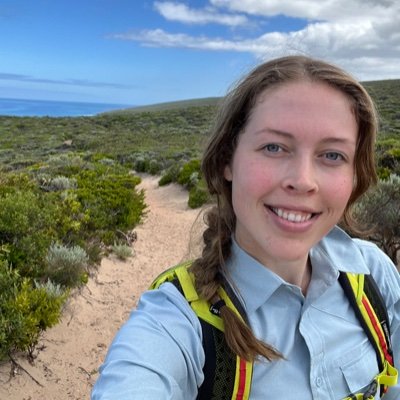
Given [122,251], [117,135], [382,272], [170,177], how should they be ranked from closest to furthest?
1. [382,272]
2. [122,251]
3. [170,177]
4. [117,135]

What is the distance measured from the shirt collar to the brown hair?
0.07 m

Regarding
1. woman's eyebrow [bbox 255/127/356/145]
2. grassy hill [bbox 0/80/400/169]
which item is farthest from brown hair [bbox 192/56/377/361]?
grassy hill [bbox 0/80/400/169]

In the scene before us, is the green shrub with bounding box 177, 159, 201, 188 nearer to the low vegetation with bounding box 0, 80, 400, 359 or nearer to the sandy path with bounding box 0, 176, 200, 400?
the low vegetation with bounding box 0, 80, 400, 359

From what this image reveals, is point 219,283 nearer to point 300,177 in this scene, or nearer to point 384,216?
point 300,177

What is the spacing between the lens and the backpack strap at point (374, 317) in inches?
62.5

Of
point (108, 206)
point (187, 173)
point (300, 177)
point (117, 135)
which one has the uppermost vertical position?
point (300, 177)

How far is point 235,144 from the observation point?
1.60m

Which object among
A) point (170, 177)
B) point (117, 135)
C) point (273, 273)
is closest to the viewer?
point (273, 273)

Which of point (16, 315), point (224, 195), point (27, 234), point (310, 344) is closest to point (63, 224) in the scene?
point (27, 234)

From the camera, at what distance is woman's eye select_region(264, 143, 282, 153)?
1.44 meters

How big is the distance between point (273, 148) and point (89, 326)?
4039 millimetres

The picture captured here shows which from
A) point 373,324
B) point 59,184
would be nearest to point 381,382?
point 373,324

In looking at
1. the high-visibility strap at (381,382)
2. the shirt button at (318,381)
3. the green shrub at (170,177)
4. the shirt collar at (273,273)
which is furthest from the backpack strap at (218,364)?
the green shrub at (170,177)

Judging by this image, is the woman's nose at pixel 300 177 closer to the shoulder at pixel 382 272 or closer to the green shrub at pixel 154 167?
the shoulder at pixel 382 272
